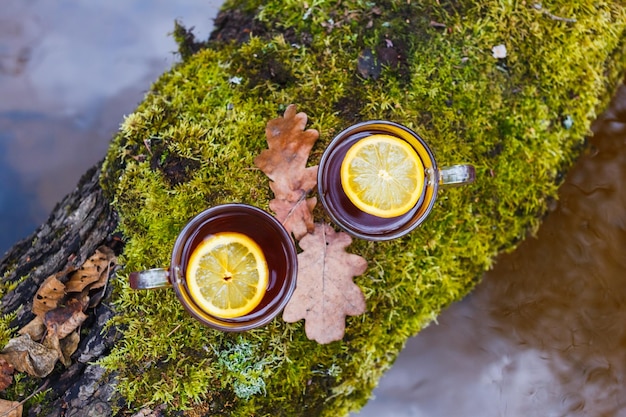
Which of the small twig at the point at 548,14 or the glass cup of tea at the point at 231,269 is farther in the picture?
the small twig at the point at 548,14

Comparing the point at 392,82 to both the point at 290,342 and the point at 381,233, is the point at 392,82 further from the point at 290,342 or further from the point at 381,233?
the point at 290,342

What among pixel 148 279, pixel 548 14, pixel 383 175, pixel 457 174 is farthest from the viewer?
pixel 548 14

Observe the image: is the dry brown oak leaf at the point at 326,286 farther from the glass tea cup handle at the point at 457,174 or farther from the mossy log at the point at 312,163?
the glass tea cup handle at the point at 457,174

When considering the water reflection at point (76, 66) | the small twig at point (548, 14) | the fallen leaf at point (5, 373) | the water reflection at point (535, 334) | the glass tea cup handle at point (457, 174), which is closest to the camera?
the glass tea cup handle at point (457, 174)

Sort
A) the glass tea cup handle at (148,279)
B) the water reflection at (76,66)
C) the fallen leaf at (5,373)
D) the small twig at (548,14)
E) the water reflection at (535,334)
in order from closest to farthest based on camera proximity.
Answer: the glass tea cup handle at (148,279) → the fallen leaf at (5,373) → the small twig at (548,14) → the water reflection at (535,334) → the water reflection at (76,66)

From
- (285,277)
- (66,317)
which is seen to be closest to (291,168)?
(285,277)

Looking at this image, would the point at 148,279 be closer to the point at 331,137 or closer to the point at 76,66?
the point at 331,137

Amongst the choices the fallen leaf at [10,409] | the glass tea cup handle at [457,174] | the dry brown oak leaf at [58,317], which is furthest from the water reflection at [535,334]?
the fallen leaf at [10,409]
